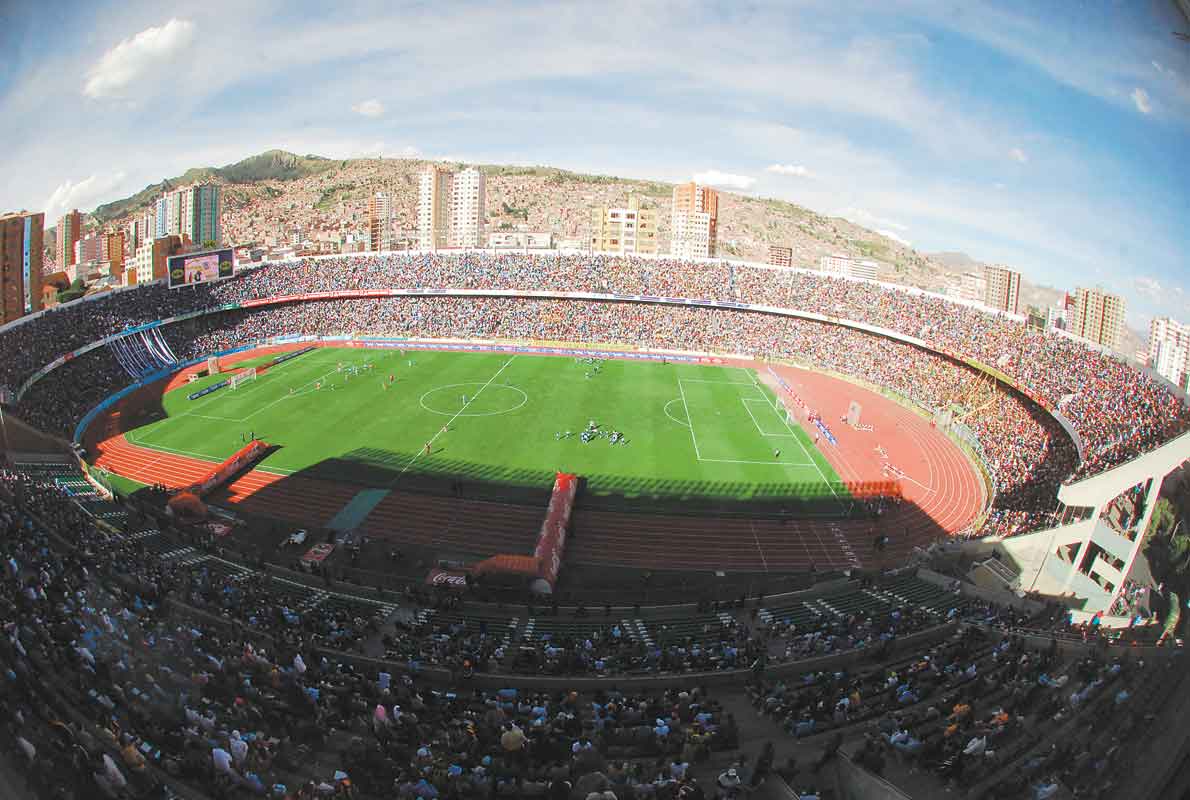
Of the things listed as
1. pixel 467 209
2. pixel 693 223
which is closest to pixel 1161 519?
pixel 693 223

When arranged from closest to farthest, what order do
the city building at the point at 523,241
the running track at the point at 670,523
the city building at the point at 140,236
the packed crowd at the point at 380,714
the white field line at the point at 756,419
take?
the packed crowd at the point at 380,714
the running track at the point at 670,523
the white field line at the point at 756,419
the city building at the point at 140,236
the city building at the point at 523,241

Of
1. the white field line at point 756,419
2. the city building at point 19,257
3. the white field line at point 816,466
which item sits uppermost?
the city building at point 19,257

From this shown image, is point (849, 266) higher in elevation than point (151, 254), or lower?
higher

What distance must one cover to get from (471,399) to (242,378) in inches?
587

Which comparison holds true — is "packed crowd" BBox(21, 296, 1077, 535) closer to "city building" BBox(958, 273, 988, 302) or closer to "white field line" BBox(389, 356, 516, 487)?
"white field line" BBox(389, 356, 516, 487)

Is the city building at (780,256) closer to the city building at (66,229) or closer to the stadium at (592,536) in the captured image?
the stadium at (592,536)

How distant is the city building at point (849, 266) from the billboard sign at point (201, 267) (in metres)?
134

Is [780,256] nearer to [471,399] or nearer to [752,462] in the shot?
[471,399]

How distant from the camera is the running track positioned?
22.4m

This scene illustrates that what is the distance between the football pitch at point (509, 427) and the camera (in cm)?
2852

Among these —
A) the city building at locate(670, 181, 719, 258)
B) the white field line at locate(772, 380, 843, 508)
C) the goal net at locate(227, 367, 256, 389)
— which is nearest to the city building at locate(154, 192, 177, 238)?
the goal net at locate(227, 367, 256, 389)

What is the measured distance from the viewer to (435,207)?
143750 millimetres

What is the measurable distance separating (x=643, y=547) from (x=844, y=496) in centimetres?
986

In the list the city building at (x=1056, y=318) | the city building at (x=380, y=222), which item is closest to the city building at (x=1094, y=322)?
the city building at (x=1056, y=318)
